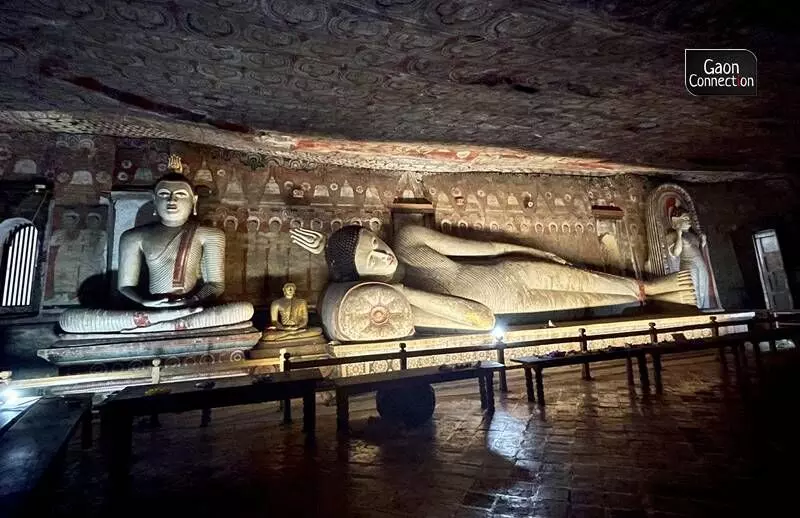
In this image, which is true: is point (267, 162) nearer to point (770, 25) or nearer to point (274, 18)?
point (274, 18)

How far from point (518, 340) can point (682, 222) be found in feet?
17.2

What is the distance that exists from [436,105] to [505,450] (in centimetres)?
378

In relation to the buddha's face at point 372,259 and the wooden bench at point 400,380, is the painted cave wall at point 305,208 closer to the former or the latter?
the buddha's face at point 372,259

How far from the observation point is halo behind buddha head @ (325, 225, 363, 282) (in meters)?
4.86

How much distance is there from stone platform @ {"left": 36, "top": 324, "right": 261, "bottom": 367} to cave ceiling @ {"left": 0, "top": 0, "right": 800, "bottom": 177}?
2621 millimetres

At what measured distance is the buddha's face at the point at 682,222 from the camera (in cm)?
764

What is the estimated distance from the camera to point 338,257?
16.2 ft

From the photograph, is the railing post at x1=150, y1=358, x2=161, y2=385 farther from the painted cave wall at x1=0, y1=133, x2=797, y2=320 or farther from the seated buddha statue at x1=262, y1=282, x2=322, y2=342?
the painted cave wall at x1=0, y1=133, x2=797, y2=320

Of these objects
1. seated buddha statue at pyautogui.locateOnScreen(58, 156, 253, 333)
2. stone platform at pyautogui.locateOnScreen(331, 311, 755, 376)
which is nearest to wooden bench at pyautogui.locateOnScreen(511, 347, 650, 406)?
stone platform at pyautogui.locateOnScreen(331, 311, 755, 376)

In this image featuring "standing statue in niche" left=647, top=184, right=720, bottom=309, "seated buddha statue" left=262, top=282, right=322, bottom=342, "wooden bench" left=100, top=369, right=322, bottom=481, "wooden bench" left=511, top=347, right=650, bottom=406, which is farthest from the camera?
"standing statue in niche" left=647, top=184, right=720, bottom=309

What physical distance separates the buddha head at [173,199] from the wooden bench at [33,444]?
2.57 metres

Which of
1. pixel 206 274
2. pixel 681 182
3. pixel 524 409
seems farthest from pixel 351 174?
pixel 681 182

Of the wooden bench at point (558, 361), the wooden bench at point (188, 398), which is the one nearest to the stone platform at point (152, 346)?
the wooden bench at point (188, 398)

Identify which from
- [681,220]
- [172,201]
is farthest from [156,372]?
[681,220]
